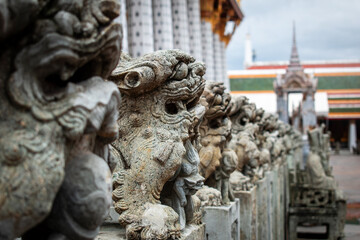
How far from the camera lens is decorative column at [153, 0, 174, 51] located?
1830 centimetres

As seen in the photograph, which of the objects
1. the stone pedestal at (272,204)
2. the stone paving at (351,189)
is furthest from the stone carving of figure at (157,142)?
the stone paving at (351,189)

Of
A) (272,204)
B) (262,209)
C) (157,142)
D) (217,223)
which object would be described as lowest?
(272,204)

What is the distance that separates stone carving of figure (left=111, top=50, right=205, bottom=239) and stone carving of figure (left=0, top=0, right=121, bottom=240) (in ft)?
4.07

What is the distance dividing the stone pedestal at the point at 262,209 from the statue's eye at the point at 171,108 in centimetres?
343

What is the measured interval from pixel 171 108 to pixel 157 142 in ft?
0.95

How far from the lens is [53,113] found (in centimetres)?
170

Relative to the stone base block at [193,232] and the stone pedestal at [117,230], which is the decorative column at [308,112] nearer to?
the stone base block at [193,232]

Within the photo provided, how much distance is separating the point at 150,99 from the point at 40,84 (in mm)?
1664

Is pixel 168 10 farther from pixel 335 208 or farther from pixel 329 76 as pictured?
pixel 329 76

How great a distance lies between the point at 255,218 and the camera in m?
6.15

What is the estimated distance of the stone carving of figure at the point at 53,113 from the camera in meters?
1.62

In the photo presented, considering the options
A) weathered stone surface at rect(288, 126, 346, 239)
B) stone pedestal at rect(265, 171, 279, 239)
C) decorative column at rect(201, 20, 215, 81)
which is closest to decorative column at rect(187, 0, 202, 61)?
decorative column at rect(201, 20, 215, 81)

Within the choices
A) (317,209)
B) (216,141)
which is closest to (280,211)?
(317,209)

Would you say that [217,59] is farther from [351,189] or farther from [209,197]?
[209,197]
